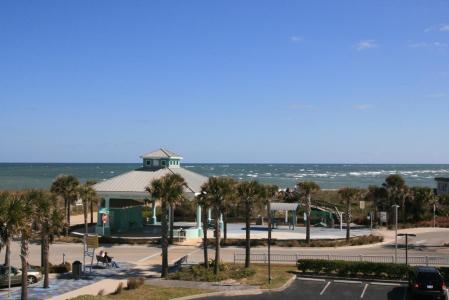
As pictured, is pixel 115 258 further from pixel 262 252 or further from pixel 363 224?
pixel 363 224

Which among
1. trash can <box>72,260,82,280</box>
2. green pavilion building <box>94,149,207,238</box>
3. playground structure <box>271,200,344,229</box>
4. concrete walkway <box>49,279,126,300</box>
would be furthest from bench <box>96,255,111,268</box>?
playground structure <box>271,200,344,229</box>

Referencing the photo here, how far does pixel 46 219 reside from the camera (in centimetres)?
3016

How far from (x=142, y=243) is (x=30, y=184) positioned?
116 meters

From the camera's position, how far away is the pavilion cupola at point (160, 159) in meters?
57.4

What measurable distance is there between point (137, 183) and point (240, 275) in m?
22.6

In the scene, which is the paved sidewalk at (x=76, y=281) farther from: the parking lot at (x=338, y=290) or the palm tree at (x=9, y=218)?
the parking lot at (x=338, y=290)

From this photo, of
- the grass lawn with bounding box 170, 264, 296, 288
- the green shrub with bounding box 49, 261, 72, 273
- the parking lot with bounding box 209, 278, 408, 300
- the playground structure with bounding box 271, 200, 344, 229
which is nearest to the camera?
the parking lot with bounding box 209, 278, 408, 300

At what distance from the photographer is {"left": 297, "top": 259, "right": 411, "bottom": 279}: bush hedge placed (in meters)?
33.2

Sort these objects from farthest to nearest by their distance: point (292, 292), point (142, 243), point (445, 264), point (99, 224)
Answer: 1. point (99, 224)
2. point (142, 243)
3. point (445, 264)
4. point (292, 292)

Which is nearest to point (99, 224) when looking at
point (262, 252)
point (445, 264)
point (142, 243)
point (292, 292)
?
point (142, 243)

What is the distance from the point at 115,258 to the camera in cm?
4119

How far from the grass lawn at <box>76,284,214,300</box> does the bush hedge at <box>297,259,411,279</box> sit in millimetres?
7822

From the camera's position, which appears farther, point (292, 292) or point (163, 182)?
point (163, 182)

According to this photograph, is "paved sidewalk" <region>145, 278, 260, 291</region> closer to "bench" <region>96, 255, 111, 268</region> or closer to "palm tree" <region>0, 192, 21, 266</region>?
"bench" <region>96, 255, 111, 268</region>
